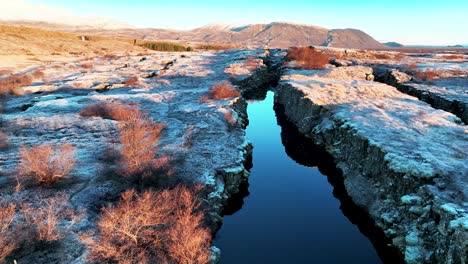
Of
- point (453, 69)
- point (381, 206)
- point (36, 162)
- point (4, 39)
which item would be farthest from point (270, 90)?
point (4, 39)

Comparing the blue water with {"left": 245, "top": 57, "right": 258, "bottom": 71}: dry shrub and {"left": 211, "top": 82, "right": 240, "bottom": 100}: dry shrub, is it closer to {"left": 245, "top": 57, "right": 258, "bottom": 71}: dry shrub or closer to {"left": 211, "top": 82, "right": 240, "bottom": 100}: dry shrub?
{"left": 211, "top": 82, "right": 240, "bottom": 100}: dry shrub

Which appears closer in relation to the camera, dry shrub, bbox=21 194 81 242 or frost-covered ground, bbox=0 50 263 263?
dry shrub, bbox=21 194 81 242

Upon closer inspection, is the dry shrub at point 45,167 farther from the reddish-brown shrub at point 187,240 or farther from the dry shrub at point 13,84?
the dry shrub at point 13,84

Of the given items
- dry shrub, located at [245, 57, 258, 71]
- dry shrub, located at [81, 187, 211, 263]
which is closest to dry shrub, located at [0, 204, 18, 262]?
dry shrub, located at [81, 187, 211, 263]

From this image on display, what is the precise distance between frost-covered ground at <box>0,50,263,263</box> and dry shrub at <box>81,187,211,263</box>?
90 cm

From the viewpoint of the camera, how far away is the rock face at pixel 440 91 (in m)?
29.5

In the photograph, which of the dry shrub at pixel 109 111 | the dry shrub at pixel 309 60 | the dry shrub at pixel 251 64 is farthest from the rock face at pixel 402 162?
the dry shrub at pixel 251 64

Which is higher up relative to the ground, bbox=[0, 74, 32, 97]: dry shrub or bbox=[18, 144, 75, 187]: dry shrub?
bbox=[18, 144, 75, 187]: dry shrub

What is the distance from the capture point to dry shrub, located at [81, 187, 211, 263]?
11461 millimetres

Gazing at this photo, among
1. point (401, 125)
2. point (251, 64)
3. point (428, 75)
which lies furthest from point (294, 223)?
point (251, 64)

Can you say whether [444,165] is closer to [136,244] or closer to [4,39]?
[136,244]

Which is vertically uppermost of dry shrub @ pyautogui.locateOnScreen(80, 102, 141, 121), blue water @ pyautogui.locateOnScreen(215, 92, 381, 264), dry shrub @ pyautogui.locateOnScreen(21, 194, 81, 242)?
dry shrub @ pyautogui.locateOnScreen(80, 102, 141, 121)

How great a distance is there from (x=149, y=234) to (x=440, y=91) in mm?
34221

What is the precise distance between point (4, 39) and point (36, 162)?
93.7 metres
